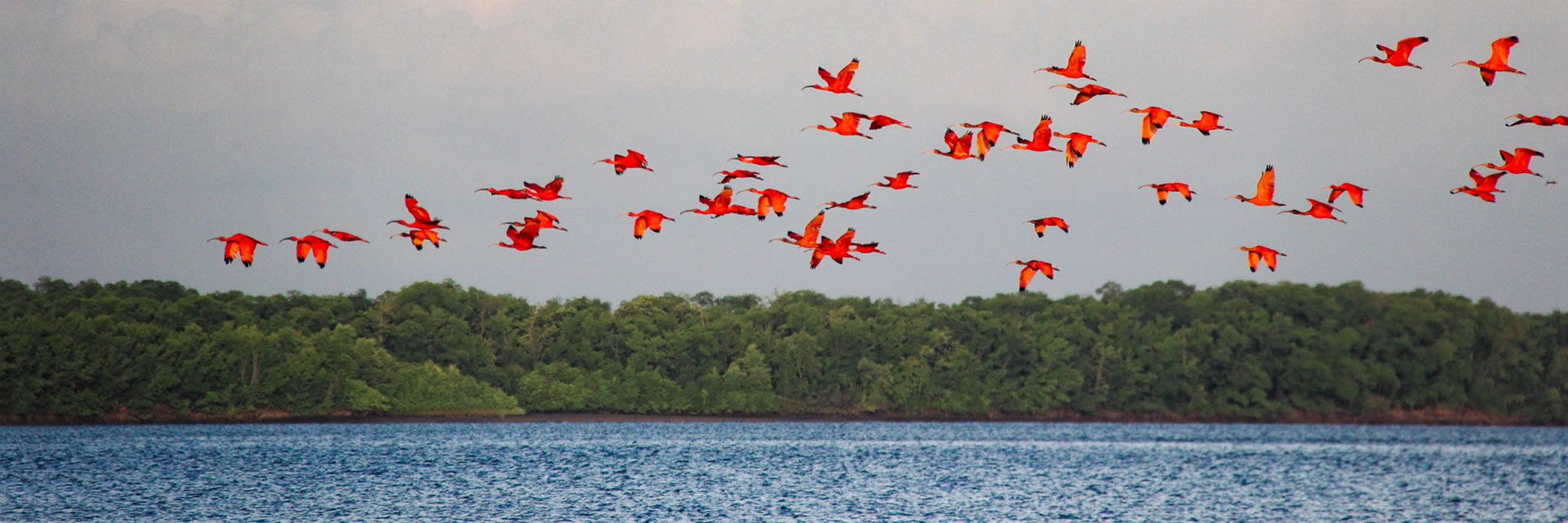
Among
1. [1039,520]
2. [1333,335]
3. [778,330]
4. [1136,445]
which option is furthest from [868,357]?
[1039,520]

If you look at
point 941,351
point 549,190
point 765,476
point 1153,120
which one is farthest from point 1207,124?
point 941,351

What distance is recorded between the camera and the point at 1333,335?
393 ft

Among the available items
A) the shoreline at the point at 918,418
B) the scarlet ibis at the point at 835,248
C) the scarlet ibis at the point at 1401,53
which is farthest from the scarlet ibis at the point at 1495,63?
the shoreline at the point at 918,418

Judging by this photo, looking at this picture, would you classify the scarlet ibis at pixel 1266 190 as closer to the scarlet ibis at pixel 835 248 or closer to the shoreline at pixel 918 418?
the scarlet ibis at pixel 835 248

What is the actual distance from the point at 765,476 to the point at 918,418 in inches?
2088

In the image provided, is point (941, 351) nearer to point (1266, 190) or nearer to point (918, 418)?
point (918, 418)

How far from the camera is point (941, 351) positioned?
12675cm

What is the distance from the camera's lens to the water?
60.2m

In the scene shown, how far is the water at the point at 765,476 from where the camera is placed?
60.2 m

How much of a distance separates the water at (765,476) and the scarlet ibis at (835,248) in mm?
34191

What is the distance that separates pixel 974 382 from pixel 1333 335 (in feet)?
103

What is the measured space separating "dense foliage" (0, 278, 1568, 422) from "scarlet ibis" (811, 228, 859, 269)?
91.9 metres

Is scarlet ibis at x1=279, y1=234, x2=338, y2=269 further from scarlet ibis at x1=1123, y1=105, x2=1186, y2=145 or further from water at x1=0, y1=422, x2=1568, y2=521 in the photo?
water at x1=0, y1=422, x2=1568, y2=521

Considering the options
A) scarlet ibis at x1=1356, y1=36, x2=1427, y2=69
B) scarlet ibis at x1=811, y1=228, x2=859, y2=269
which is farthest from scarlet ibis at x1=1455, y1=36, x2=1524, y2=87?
scarlet ibis at x1=811, y1=228, x2=859, y2=269
